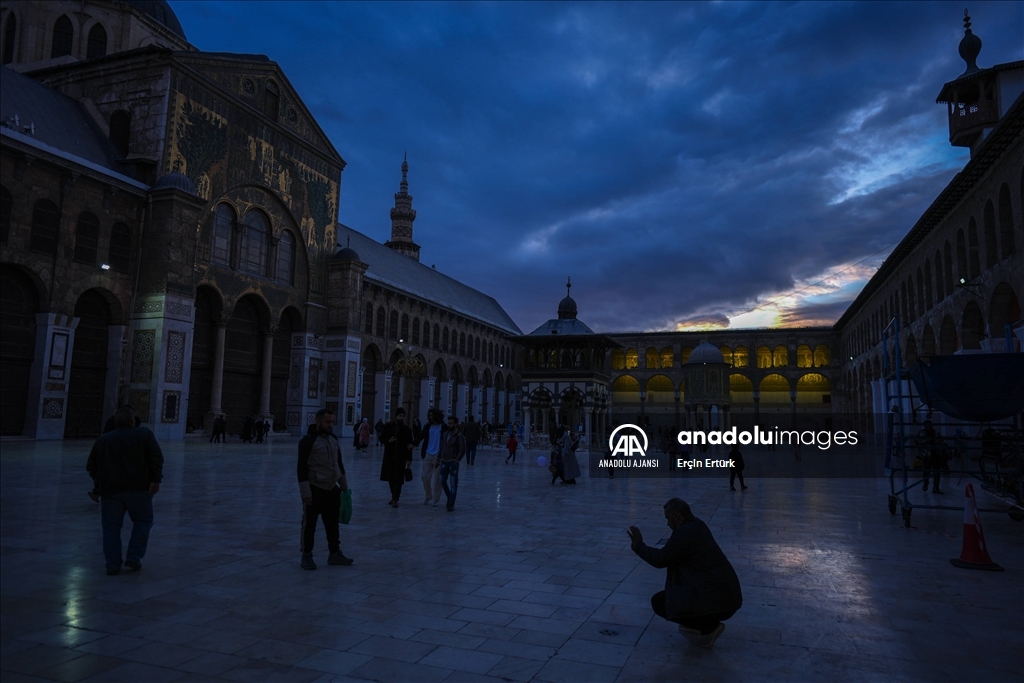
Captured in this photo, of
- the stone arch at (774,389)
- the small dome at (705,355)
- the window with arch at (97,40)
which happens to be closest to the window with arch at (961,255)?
the small dome at (705,355)

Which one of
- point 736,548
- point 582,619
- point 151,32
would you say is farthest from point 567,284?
point 582,619

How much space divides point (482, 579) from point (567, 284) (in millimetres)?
36283

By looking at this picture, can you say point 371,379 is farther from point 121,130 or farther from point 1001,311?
point 1001,311

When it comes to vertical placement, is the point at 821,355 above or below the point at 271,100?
below

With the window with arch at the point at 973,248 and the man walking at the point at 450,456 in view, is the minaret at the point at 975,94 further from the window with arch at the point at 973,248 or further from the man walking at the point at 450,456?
the man walking at the point at 450,456

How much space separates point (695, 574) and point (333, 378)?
31112mm

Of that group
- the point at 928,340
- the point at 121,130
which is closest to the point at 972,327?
the point at 928,340

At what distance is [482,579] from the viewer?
6008 mm

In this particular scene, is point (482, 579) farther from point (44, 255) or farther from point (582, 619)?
point (44, 255)

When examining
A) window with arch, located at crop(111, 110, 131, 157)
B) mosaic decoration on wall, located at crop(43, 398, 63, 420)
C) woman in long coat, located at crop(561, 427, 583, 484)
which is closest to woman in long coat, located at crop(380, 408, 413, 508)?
woman in long coat, located at crop(561, 427, 583, 484)

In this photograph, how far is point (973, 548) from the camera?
696 cm

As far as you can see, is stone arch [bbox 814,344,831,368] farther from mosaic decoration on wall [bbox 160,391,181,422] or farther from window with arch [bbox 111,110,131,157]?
window with arch [bbox 111,110,131,157]

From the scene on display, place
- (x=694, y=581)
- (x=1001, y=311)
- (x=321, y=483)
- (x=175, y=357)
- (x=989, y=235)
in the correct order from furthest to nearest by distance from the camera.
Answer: (x=175, y=357) → (x=989, y=235) → (x=1001, y=311) → (x=321, y=483) → (x=694, y=581)

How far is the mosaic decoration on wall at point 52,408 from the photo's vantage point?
20.8m
